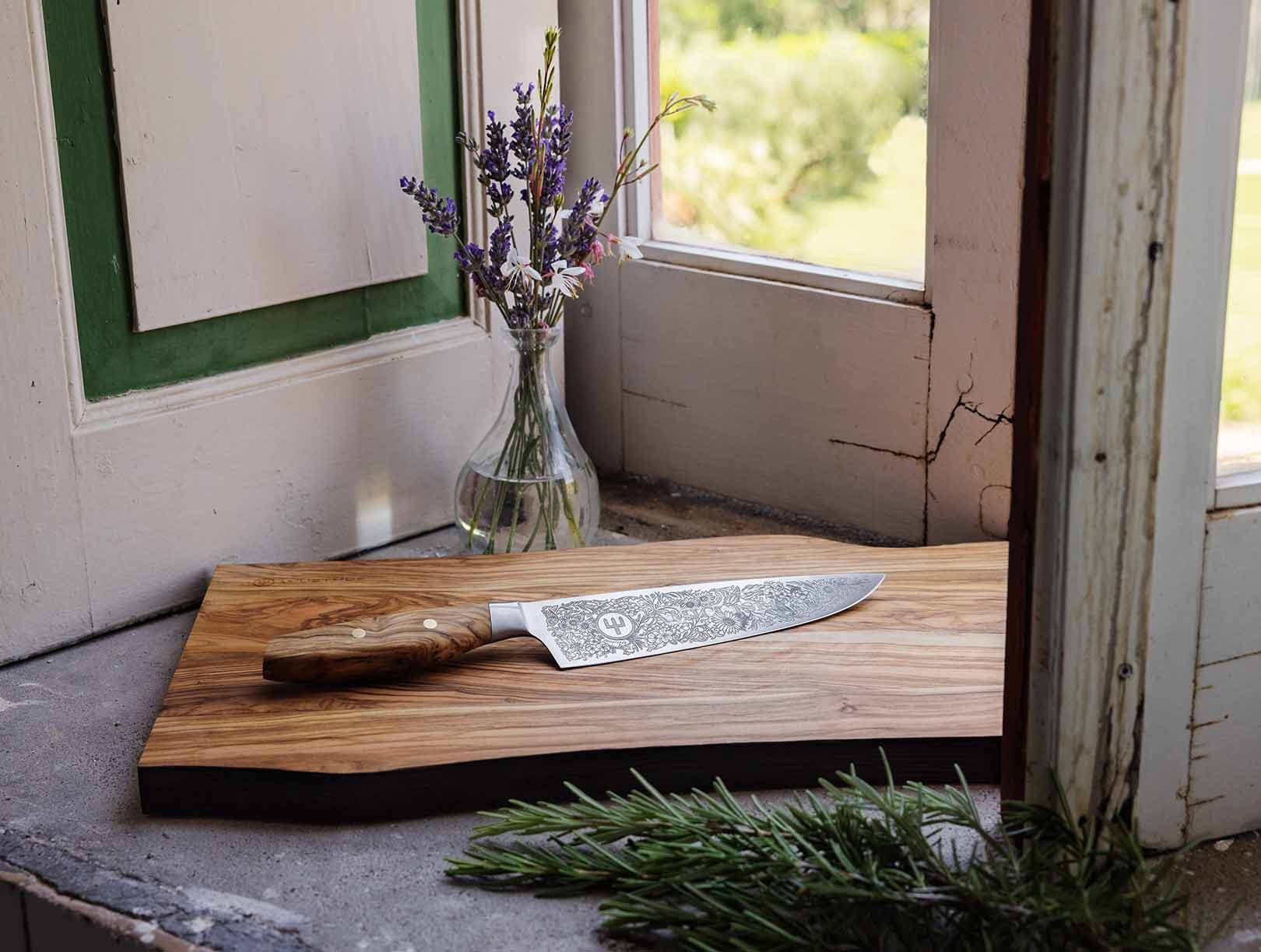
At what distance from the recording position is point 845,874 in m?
0.65

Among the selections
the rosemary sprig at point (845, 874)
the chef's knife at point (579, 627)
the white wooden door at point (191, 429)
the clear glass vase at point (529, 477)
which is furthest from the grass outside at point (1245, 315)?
the white wooden door at point (191, 429)

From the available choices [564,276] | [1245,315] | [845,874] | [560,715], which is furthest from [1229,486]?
[564,276]

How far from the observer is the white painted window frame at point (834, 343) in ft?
3.59

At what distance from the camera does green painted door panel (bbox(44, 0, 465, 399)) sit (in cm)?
97

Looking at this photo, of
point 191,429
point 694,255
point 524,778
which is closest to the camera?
point 524,778

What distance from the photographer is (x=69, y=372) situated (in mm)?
984

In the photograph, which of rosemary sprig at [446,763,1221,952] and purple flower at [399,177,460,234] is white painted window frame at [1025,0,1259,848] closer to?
rosemary sprig at [446,763,1221,952]

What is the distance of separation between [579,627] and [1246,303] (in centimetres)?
43


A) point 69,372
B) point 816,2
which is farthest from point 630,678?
point 816,2

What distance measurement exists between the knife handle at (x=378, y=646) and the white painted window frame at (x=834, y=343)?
42 cm

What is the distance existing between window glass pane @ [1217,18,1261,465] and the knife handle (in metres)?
0.43

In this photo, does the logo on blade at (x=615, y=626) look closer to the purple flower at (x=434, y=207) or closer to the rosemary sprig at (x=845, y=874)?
the rosemary sprig at (x=845, y=874)

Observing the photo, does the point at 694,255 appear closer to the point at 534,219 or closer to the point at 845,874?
the point at 534,219

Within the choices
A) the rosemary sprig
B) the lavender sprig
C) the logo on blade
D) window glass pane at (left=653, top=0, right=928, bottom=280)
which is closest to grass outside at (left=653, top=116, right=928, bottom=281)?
window glass pane at (left=653, top=0, right=928, bottom=280)
